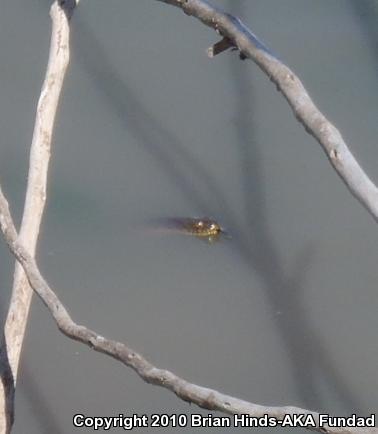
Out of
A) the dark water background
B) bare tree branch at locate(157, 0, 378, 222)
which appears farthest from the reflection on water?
bare tree branch at locate(157, 0, 378, 222)

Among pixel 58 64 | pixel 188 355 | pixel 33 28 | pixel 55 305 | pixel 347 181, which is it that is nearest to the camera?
pixel 347 181

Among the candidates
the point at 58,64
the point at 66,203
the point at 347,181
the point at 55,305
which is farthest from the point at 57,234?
the point at 347,181

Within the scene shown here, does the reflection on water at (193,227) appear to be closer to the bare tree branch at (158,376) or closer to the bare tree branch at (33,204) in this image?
the bare tree branch at (33,204)

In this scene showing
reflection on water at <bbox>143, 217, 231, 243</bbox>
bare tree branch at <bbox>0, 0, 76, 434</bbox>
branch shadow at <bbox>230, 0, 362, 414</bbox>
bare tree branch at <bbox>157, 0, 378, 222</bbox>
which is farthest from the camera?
reflection on water at <bbox>143, 217, 231, 243</bbox>

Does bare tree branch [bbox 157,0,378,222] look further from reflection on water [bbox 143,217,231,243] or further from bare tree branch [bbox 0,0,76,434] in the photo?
reflection on water [bbox 143,217,231,243]

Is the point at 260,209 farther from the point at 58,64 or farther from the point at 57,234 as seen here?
the point at 58,64

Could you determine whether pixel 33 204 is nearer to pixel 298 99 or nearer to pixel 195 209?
pixel 298 99
